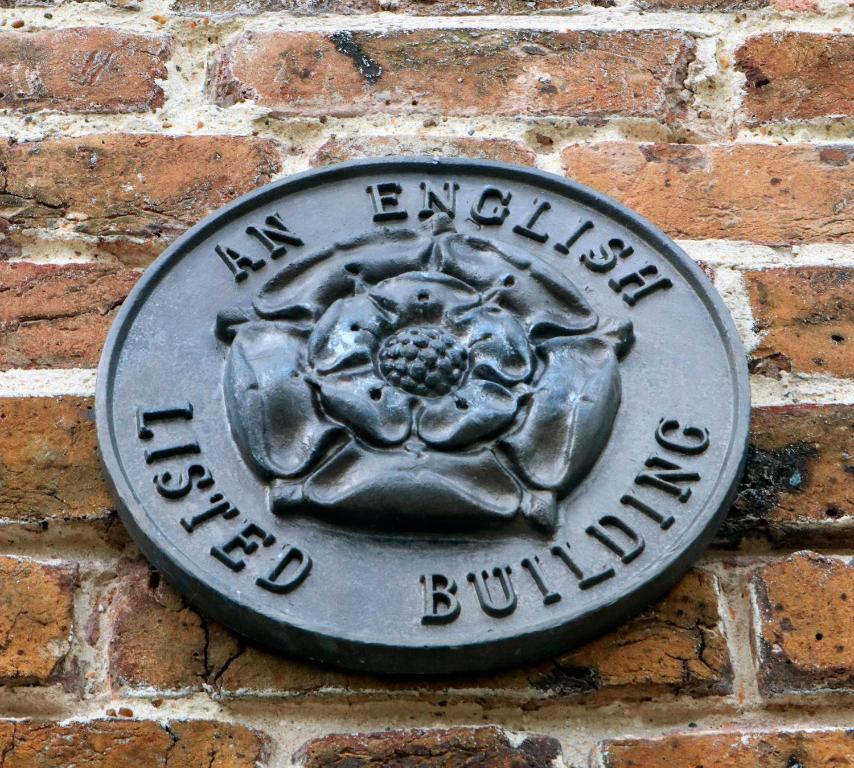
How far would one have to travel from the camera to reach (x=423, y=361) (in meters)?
0.98

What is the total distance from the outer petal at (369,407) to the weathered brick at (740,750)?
284 mm

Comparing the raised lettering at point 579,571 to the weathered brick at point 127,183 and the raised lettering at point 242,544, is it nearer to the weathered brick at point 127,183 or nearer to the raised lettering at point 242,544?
the raised lettering at point 242,544

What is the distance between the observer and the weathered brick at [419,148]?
1180 mm

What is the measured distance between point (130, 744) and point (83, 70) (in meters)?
0.68

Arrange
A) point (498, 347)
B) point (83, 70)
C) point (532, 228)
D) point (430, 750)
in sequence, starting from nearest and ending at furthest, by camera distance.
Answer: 1. point (430, 750)
2. point (498, 347)
3. point (532, 228)
4. point (83, 70)

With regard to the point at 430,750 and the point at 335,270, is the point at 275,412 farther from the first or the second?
the point at 430,750

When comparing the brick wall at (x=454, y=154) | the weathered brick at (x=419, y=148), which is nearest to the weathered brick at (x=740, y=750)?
the brick wall at (x=454, y=154)

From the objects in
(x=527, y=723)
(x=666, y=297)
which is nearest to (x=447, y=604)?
(x=527, y=723)

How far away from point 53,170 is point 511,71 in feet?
1.51

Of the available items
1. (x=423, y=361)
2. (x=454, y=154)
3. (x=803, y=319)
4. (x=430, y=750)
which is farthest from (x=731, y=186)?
(x=430, y=750)

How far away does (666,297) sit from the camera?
41.4 inches

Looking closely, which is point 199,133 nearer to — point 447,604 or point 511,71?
point 511,71

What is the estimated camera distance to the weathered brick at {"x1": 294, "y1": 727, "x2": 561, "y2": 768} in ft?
2.89

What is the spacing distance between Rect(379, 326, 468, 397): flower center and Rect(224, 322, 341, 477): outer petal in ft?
0.23
